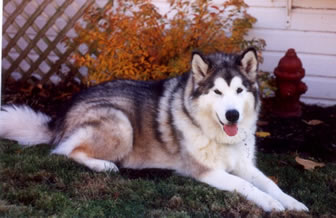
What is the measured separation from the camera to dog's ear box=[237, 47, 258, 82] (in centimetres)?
385

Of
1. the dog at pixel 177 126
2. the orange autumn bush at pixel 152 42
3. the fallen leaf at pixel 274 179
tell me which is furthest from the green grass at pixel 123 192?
the orange autumn bush at pixel 152 42

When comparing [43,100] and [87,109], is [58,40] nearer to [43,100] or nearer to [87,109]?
[43,100]

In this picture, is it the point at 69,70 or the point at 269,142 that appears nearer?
the point at 269,142

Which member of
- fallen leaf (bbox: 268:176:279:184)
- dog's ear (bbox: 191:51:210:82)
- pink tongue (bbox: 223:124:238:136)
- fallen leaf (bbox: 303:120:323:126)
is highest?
dog's ear (bbox: 191:51:210:82)

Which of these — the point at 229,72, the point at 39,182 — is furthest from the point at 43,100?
the point at 229,72

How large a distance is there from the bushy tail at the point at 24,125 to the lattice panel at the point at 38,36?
1.94 meters

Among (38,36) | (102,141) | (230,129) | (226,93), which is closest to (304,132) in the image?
(230,129)

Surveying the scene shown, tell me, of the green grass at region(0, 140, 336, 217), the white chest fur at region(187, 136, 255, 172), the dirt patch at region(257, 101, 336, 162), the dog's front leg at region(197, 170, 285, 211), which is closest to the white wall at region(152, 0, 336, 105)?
the dirt patch at region(257, 101, 336, 162)

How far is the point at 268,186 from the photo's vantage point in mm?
3844

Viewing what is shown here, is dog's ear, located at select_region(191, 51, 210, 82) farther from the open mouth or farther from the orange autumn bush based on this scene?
the orange autumn bush

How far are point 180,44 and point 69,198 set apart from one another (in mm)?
2383

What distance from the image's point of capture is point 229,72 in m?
3.82

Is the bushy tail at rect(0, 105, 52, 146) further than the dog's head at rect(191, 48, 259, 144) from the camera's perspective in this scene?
Yes

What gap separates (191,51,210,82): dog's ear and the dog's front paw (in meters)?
1.05
